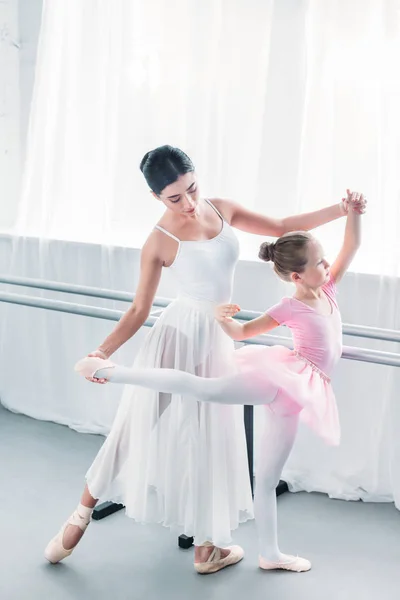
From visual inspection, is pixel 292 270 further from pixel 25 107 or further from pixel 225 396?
pixel 25 107

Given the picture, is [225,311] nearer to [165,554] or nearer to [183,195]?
[183,195]

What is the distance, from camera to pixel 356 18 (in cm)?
280

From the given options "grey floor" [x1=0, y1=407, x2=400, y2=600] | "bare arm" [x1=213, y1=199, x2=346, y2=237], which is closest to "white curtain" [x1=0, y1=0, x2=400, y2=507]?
"grey floor" [x1=0, y1=407, x2=400, y2=600]

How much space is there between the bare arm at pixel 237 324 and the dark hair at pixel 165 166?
0.38 meters

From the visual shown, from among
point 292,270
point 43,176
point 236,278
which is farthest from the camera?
point 43,176

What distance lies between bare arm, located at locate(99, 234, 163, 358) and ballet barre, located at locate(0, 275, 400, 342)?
0.37m

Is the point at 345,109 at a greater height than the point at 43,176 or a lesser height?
greater

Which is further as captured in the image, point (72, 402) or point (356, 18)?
point (72, 402)

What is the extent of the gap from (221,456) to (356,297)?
928 mm

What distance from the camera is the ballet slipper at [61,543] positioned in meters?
2.48

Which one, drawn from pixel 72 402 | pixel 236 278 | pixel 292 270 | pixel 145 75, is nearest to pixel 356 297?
pixel 236 278

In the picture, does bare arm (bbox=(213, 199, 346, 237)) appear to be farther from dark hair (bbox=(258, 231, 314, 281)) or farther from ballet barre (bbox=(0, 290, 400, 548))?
ballet barre (bbox=(0, 290, 400, 548))

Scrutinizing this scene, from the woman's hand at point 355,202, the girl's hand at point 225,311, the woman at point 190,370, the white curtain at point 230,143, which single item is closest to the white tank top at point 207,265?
the woman at point 190,370

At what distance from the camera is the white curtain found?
284 centimetres
